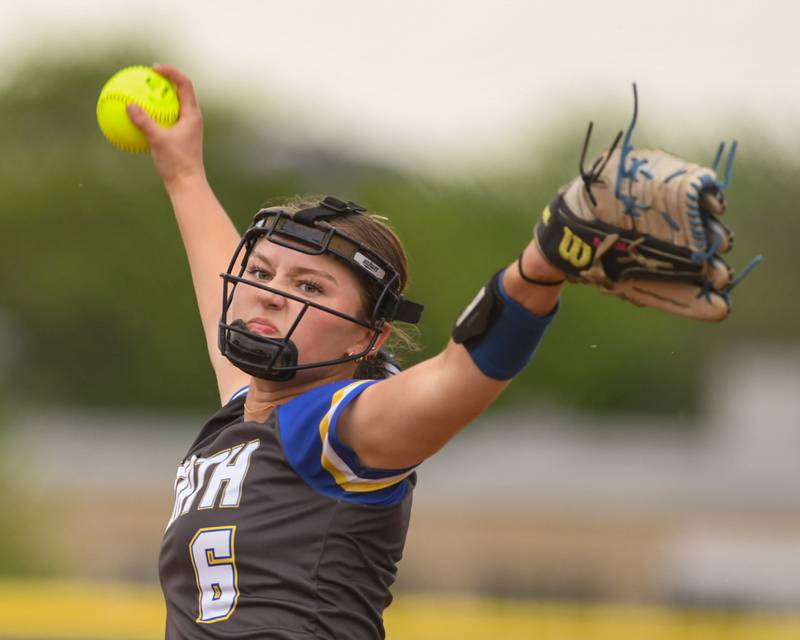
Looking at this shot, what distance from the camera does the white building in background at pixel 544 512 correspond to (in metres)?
→ 18.1

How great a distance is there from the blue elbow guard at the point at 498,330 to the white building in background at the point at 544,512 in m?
11.0

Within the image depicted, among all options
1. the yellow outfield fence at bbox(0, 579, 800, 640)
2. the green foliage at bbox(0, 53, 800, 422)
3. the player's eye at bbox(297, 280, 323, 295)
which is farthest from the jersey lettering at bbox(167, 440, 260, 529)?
the green foliage at bbox(0, 53, 800, 422)

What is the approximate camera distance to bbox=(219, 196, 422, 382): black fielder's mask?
3.00 m

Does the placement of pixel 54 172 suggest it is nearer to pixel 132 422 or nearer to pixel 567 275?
pixel 132 422

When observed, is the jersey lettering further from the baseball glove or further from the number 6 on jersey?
the baseball glove

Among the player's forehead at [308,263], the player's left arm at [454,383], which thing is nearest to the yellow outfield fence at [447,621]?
the player's forehead at [308,263]

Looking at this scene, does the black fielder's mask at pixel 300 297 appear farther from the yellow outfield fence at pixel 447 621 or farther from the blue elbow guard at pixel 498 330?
the yellow outfield fence at pixel 447 621

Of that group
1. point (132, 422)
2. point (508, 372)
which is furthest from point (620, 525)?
point (508, 372)

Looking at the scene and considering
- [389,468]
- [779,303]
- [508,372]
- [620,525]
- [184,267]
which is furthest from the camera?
[779,303]

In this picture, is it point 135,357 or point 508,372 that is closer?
point 508,372

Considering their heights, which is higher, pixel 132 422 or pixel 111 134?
pixel 111 134

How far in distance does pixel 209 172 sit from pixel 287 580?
35709 mm

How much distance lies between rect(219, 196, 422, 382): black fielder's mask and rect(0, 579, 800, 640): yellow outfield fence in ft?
15.6

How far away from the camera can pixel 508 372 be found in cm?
256
